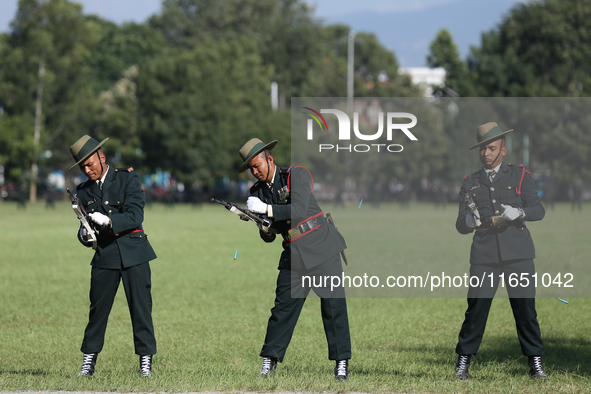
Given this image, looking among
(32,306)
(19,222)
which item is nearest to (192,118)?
(19,222)

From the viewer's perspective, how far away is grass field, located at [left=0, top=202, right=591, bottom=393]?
667cm

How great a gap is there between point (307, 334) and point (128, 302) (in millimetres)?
3253

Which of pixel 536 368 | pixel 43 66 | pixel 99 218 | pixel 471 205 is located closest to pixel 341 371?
pixel 536 368

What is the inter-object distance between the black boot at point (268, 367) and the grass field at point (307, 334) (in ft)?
0.37

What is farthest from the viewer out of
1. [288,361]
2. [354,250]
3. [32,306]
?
[32,306]

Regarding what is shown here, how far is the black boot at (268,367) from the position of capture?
22.5 ft

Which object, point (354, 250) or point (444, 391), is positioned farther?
point (354, 250)

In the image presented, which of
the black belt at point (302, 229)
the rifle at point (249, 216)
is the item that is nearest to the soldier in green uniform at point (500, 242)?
the black belt at point (302, 229)

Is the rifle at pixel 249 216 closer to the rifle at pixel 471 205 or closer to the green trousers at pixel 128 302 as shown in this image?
the green trousers at pixel 128 302

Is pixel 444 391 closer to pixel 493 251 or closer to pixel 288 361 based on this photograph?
pixel 493 251

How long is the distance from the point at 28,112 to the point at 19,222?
2641 cm

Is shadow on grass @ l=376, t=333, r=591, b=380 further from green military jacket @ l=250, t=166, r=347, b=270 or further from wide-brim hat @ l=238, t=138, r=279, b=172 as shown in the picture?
wide-brim hat @ l=238, t=138, r=279, b=172

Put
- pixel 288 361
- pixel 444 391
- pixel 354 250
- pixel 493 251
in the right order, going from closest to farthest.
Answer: pixel 444 391 → pixel 493 251 → pixel 354 250 → pixel 288 361

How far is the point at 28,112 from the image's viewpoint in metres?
57.0
